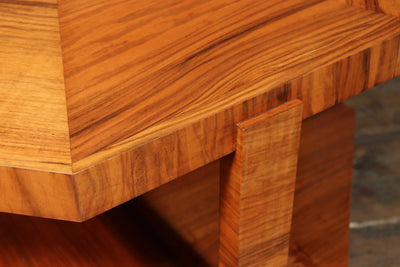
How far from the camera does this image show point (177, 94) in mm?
495

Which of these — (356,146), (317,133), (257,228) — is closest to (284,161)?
(257,228)

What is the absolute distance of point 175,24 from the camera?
585mm

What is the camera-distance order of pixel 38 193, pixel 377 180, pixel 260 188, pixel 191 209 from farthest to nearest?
pixel 377 180 < pixel 191 209 < pixel 260 188 < pixel 38 193

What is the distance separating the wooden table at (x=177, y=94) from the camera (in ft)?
1.44

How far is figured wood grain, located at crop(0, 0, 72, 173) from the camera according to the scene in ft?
1.42

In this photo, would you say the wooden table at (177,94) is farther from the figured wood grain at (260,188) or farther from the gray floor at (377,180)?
the gray floor at (377,180)

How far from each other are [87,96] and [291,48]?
0.18m

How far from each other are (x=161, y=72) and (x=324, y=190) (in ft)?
1.53

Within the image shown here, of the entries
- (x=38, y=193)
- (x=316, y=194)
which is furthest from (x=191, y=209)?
(x=38, y=193)

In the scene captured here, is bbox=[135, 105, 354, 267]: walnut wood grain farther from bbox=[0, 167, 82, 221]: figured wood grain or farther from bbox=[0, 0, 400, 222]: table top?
bbox=[0, 167, 82, 221]: figured wood grain

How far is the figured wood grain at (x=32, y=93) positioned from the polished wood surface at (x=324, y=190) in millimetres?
450

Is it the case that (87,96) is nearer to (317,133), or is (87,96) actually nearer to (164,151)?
(164,151)

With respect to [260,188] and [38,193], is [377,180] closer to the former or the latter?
[260,188]

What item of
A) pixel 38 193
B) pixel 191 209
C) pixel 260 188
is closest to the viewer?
pixel 38 193
